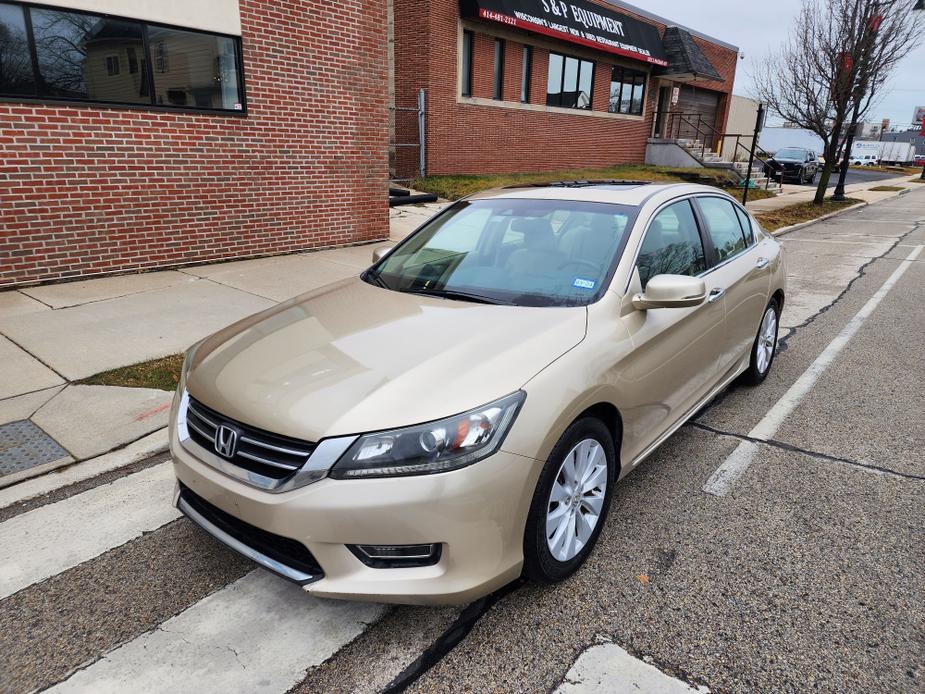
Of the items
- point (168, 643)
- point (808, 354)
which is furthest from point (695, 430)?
point (168, 643)

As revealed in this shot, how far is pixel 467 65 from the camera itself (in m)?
17.7

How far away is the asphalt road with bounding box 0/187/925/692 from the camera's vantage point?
7.70 ft

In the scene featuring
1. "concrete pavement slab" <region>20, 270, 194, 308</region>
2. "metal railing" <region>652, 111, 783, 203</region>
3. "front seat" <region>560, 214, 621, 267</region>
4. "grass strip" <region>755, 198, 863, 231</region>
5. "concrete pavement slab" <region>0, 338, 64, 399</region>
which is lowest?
"grass strip" <region>755, 198, 863, 231</region>

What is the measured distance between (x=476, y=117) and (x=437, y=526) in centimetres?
1744

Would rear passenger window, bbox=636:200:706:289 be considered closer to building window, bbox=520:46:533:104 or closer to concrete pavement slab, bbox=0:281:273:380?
concrete pavement slab, bbox=0:281:273:380

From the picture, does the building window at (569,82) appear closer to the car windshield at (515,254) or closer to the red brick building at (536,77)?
the red brick building at (536,77)

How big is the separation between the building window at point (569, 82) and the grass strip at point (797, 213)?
24.2 feet

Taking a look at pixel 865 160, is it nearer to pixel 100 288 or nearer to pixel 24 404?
pixel 100 288

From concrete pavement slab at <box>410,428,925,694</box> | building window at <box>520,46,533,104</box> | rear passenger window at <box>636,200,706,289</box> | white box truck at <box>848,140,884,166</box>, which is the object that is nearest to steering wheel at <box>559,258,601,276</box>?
rear passenger window at <box>636,200,706,289</box>

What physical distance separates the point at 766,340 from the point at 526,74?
1654cm

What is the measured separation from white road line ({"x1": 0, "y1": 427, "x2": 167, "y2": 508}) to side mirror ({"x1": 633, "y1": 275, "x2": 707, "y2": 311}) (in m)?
2.94

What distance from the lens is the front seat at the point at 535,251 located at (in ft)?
11.3

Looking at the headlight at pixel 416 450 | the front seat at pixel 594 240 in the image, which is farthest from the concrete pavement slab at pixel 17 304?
the headlight at pixel 416 450

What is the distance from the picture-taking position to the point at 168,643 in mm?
2463
